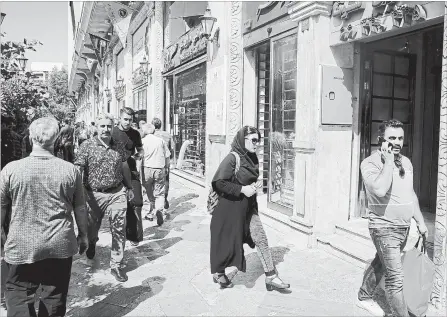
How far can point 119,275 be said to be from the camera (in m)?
4.60

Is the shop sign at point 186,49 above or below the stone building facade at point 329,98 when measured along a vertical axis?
above

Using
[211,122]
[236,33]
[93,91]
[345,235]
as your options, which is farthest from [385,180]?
[93,91]

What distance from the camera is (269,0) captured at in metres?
7.02

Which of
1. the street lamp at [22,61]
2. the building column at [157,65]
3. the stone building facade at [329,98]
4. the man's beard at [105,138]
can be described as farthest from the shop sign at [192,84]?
the man's beard at [105,138]

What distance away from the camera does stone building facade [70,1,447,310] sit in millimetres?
5191

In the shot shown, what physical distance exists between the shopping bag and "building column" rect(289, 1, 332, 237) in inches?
96.4

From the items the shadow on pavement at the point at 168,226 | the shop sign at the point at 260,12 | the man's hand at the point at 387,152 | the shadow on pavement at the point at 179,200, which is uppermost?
the shop sign at the point at 260,12

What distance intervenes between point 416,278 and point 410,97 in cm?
418

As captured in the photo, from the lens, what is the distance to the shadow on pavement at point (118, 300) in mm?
3824

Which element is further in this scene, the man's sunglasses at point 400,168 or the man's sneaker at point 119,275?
the man's sneaker at point 119,275

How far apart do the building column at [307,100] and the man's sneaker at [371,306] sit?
1.94 m

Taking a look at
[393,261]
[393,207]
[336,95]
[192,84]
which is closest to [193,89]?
[192,84]

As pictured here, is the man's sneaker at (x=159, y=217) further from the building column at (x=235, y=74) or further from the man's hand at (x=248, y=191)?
the man's hand at (x=248, y=191)

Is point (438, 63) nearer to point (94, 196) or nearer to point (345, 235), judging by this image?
point (345, 235)
